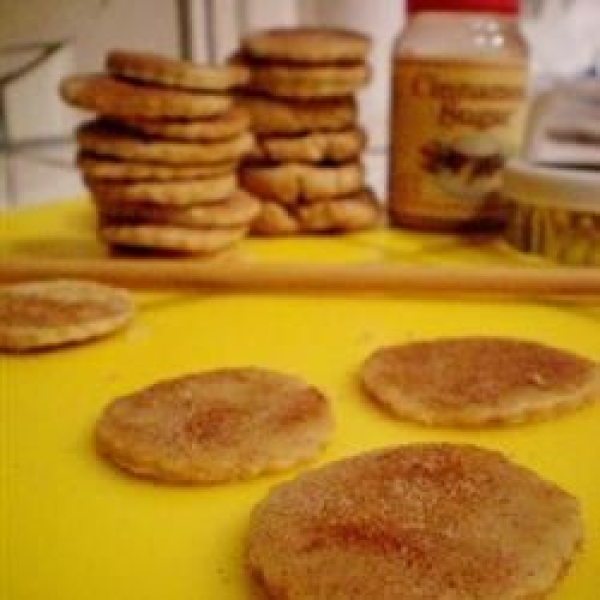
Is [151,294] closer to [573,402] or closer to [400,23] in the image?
[573,402]

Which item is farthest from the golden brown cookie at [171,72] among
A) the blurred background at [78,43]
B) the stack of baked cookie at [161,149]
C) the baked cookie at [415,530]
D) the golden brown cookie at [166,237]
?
the baked cookie at [415,530]

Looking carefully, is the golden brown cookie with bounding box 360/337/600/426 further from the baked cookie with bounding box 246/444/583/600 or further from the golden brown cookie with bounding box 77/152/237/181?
the golden brown cookie with bounding box 77/152/237/181

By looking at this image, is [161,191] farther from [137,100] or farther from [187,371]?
[187,371]

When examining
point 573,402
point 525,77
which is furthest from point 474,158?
point 573,402

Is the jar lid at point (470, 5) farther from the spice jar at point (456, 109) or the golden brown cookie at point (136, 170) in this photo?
the golden brown cookie at point (136, 170)

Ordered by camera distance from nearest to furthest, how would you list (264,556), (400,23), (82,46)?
1. (264,556)
2. (82,46)
3. (400,23)

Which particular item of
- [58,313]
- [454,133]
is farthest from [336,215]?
[58,313]
